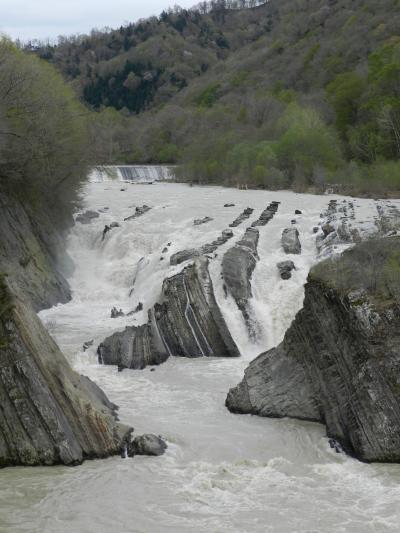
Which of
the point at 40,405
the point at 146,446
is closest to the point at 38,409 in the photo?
the point at 40,405

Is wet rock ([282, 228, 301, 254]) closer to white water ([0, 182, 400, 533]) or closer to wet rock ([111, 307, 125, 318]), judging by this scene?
white water ([0, 182, 400, 533])

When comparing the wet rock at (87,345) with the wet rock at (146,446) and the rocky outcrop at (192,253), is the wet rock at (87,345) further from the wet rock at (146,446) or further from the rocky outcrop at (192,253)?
the wet rock at (146,446)

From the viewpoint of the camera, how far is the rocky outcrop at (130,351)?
17906 mm

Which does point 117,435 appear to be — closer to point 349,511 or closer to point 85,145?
point 349,511

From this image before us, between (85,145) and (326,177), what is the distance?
62.8 ft

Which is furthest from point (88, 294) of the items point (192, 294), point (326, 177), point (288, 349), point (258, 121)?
point (258, 121)

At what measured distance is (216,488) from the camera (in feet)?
34.6

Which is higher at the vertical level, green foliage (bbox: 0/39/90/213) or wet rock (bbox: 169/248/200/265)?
green foliage (bbox: 0/39/90/213)

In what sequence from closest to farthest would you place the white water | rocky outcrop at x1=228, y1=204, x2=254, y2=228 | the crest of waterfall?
the white water → rocky outcrop at x1=228, y1=204, x2=254, y2=228 → the crest of waterfall

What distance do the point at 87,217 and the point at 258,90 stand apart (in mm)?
60536

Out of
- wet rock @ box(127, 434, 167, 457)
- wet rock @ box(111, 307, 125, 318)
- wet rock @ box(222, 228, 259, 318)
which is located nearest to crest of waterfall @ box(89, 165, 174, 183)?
wet rock @ box(222, 228, 259, 318)

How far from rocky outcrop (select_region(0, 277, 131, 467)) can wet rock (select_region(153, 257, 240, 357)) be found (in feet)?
22.0

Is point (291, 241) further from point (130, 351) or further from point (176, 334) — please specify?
point (130, 351)

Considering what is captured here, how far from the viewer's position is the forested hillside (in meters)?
48.3
